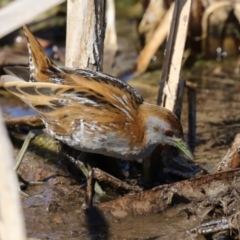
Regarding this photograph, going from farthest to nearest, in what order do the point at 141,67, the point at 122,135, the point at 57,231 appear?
the point at 141,67 → the point at 122,135 → the point at 57,231

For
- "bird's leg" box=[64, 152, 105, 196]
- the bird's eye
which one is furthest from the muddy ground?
the bird's eye

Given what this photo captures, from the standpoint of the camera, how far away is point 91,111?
15.6 ft

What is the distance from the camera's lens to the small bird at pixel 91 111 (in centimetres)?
474

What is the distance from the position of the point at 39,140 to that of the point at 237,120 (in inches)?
70.1

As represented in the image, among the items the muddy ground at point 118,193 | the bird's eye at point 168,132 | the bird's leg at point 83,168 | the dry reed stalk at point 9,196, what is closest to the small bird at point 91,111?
the bird's eye at point 168,132

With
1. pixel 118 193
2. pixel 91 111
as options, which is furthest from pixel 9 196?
pixel 118 193

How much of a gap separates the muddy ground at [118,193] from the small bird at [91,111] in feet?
1.39

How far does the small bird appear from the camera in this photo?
4.74 meters

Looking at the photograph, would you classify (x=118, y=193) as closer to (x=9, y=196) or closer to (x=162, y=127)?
(x=162, y=127)

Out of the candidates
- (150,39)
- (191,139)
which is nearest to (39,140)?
(191,139)

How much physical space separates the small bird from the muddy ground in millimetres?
423

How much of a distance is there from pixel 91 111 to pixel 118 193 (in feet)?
2.09

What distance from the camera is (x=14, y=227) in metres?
2.90

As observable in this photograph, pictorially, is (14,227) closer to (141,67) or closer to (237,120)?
(237,120)
